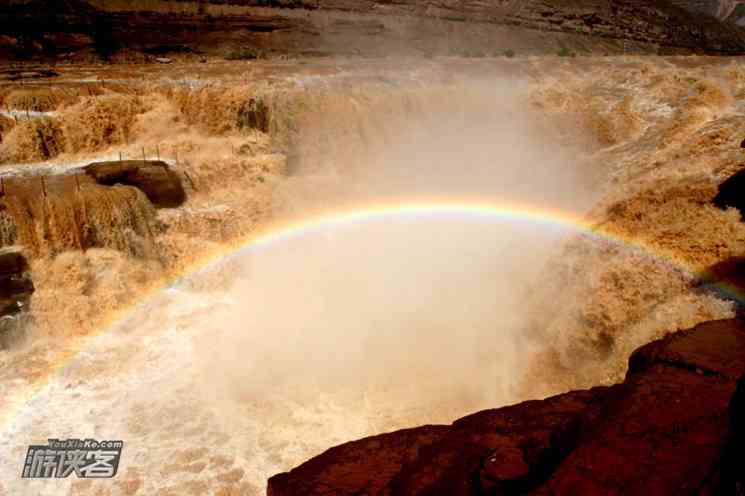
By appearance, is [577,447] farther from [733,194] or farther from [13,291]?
[13,291]

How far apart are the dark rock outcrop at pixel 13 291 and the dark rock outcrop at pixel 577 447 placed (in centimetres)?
704

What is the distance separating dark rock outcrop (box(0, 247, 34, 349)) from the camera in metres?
8.06

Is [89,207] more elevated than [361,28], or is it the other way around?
[361,28]

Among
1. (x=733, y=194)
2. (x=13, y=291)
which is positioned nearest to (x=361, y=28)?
(x=13, y=291)

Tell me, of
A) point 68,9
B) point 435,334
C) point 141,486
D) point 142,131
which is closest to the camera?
point 141,486

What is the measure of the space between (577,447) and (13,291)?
876cm

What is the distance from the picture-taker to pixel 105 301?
8.80m

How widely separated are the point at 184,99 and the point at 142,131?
1453mm

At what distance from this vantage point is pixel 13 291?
26.9 ft

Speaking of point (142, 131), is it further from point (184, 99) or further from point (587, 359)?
point (587, 359)

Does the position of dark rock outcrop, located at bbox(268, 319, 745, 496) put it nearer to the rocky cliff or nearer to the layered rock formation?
the layered rock formation

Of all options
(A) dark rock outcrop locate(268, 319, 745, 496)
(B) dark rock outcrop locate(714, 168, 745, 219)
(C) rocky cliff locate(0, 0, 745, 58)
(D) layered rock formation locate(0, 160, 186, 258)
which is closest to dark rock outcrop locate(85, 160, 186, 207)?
(D) layered rock formation locate(0, 160, 186, 258)

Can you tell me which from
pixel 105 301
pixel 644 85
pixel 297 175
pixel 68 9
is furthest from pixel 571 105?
pixel 68 9

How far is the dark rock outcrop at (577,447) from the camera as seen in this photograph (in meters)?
2.37
